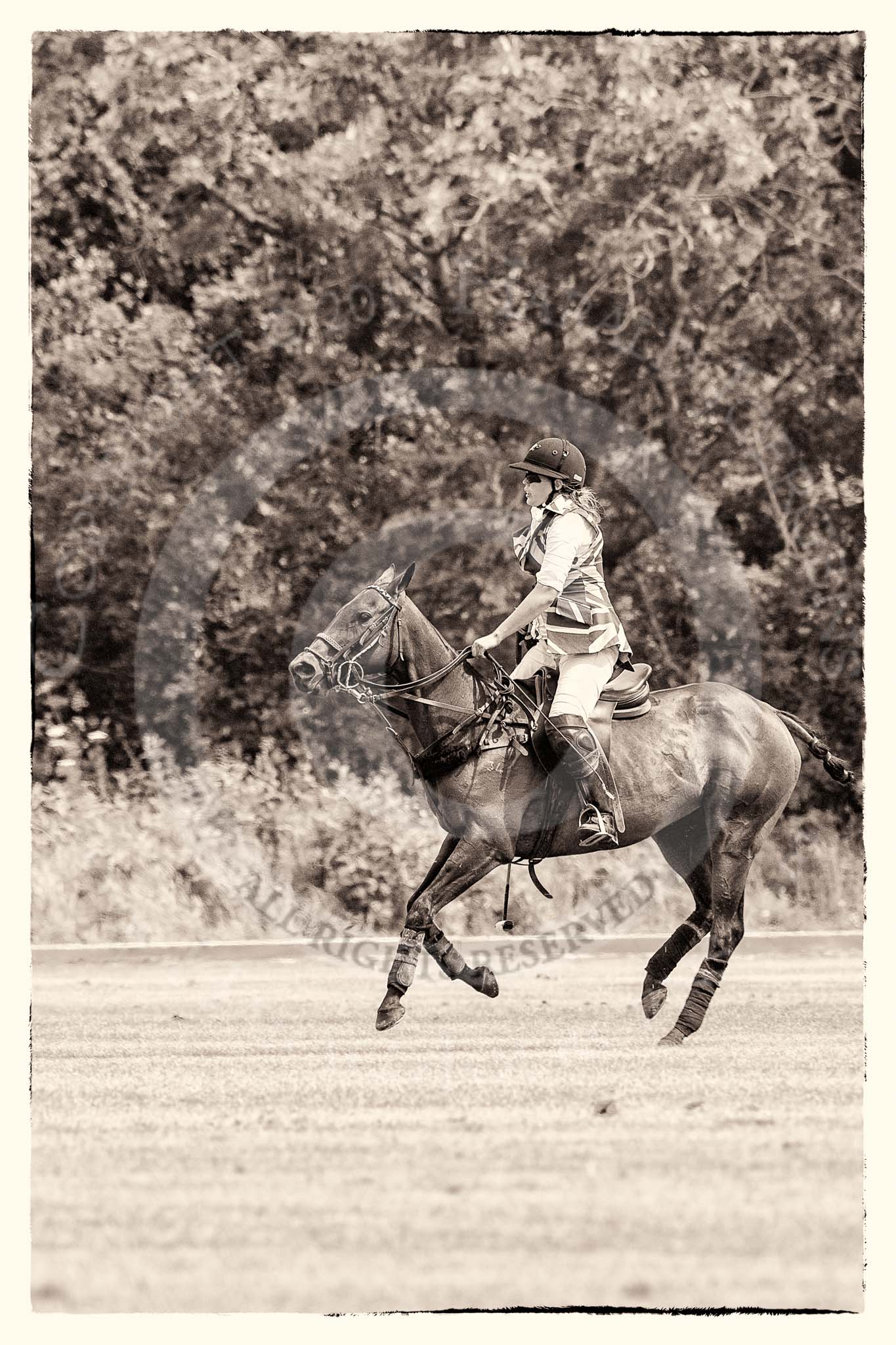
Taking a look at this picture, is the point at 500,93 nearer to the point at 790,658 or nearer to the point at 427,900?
the point at 790,658

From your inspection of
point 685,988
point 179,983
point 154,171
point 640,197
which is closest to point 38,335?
point 154,171

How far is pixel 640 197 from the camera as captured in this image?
1767cm

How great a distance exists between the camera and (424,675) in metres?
10.1

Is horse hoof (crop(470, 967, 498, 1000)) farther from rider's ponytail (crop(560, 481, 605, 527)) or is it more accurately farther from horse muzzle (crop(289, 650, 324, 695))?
rider's ponytail (crop(560, 481, 605, 527))

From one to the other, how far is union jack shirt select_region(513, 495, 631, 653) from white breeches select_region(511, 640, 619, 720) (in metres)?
0.09

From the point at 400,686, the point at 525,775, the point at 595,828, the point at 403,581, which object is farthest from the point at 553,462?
the point at 595,828

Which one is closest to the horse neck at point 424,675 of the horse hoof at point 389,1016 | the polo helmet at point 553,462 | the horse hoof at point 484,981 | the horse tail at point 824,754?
the polo helmet at point 553,462

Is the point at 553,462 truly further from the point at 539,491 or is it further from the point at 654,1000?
the point at 654,1000

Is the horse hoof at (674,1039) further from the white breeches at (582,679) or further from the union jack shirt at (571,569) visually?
the union jack shirt at (571,569)

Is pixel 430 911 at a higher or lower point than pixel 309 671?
lower

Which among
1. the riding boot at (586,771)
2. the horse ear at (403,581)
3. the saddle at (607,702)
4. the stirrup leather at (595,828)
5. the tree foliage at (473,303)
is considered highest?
the tree foliage at (473,303)

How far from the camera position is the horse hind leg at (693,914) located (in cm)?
1095

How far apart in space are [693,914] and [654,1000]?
59 cm

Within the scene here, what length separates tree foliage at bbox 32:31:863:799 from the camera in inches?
695
